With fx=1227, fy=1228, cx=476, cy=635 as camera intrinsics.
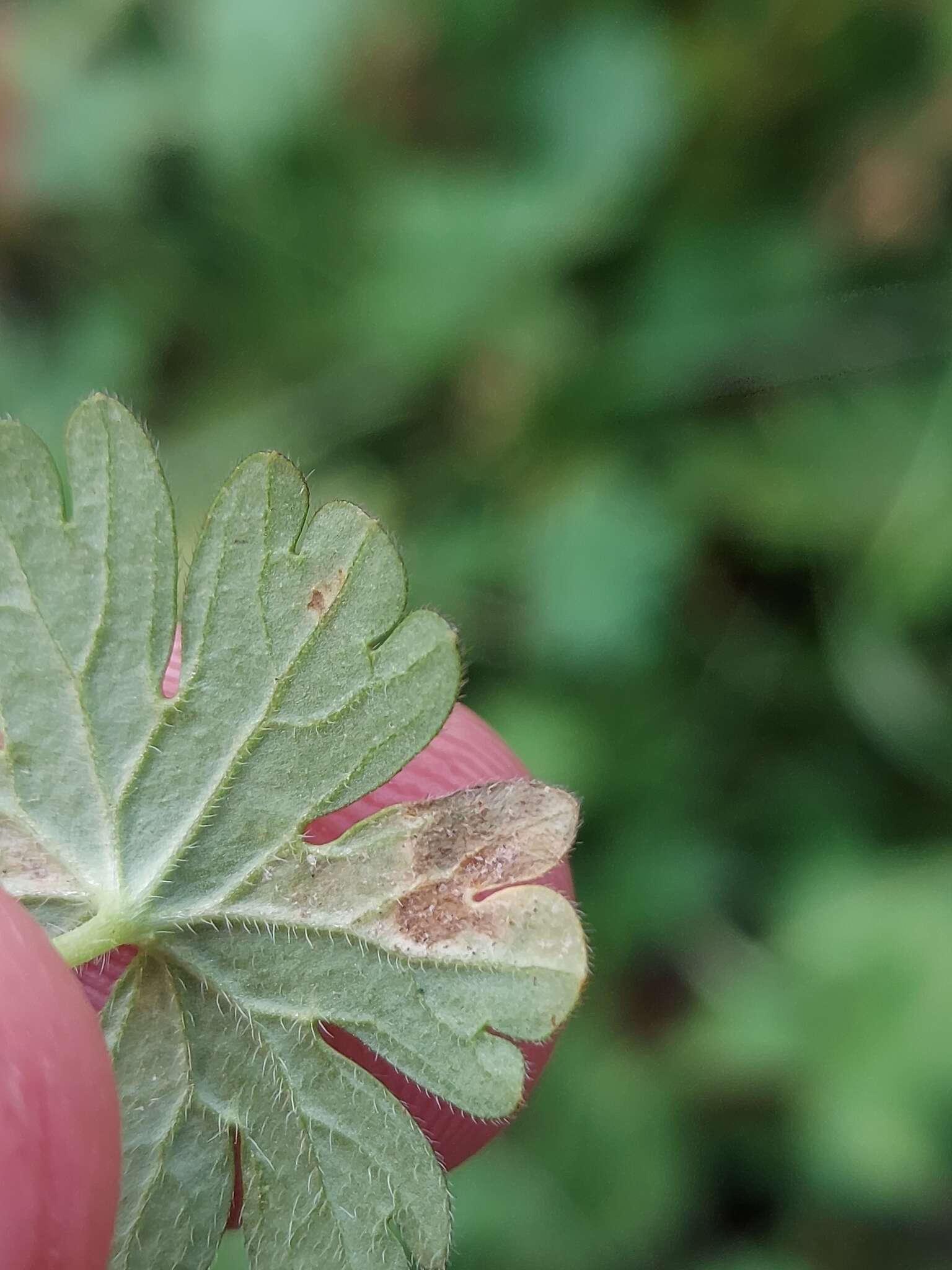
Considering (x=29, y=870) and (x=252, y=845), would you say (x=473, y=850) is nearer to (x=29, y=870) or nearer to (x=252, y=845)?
(x=252, y=845)

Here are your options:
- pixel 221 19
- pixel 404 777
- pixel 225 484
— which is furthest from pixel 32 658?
pixel 221 19

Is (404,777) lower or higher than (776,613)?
higher

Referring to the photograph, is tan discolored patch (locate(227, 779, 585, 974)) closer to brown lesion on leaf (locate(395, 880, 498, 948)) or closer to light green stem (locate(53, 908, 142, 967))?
brown lesion on leaf (locate(395, 880, 498, 948))

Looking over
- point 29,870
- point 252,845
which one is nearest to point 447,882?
point 252,845

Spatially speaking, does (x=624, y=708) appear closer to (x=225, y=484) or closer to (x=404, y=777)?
(x=404, y=777)

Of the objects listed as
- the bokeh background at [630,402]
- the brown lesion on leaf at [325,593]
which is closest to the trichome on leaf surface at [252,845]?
the brown lesion on leaf at [325,593]

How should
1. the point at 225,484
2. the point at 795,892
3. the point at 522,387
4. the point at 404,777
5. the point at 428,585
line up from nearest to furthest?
1. the point at 225,484
2. the point at 404,777
3. the point at 795,892
4. the point at 428,585
5. the point at 522,387

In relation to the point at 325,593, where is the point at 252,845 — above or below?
below
